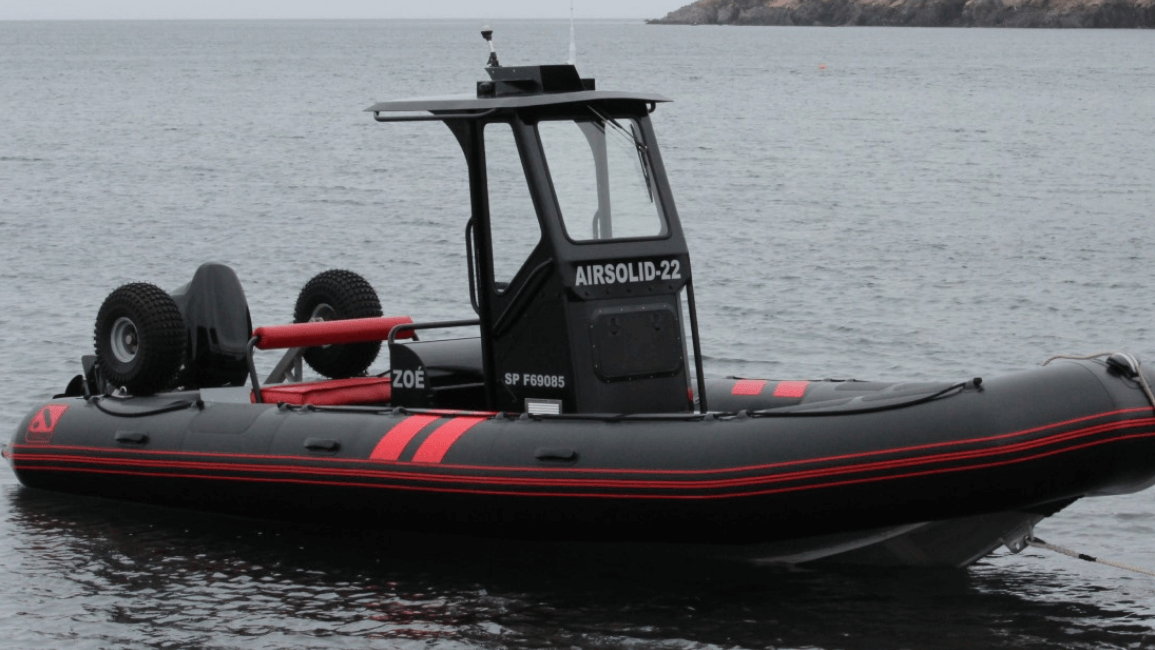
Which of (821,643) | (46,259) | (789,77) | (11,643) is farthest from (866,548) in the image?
(789,77)

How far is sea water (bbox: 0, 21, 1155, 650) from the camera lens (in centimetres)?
780

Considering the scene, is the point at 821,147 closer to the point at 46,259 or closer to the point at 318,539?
the point at 46,259

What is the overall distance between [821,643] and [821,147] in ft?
115

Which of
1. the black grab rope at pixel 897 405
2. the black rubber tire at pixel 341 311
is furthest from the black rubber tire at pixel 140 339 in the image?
the black grab rope at pixel 897 405

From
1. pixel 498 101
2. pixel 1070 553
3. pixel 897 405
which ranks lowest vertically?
pixel 1070 553

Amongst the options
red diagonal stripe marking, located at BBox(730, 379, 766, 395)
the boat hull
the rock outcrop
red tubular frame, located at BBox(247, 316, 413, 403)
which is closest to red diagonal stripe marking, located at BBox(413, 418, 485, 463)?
the boat hull

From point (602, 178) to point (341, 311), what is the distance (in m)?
2.35

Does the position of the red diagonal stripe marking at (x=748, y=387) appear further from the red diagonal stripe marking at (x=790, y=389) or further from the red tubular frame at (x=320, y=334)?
the red tubular frame at (x=320, y=334)

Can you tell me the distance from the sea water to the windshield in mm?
1645

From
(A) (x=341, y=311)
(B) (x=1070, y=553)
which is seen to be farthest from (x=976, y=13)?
(B) (x=1070, y=553)

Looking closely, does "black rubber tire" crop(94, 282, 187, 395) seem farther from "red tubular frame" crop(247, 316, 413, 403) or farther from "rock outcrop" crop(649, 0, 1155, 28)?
"rock outcrop" crop(649, 0, 1155, 28)

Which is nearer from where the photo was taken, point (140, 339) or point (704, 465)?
point (704, 465)

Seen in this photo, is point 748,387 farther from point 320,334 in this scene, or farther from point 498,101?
point 320,334

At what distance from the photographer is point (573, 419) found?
8.07m
